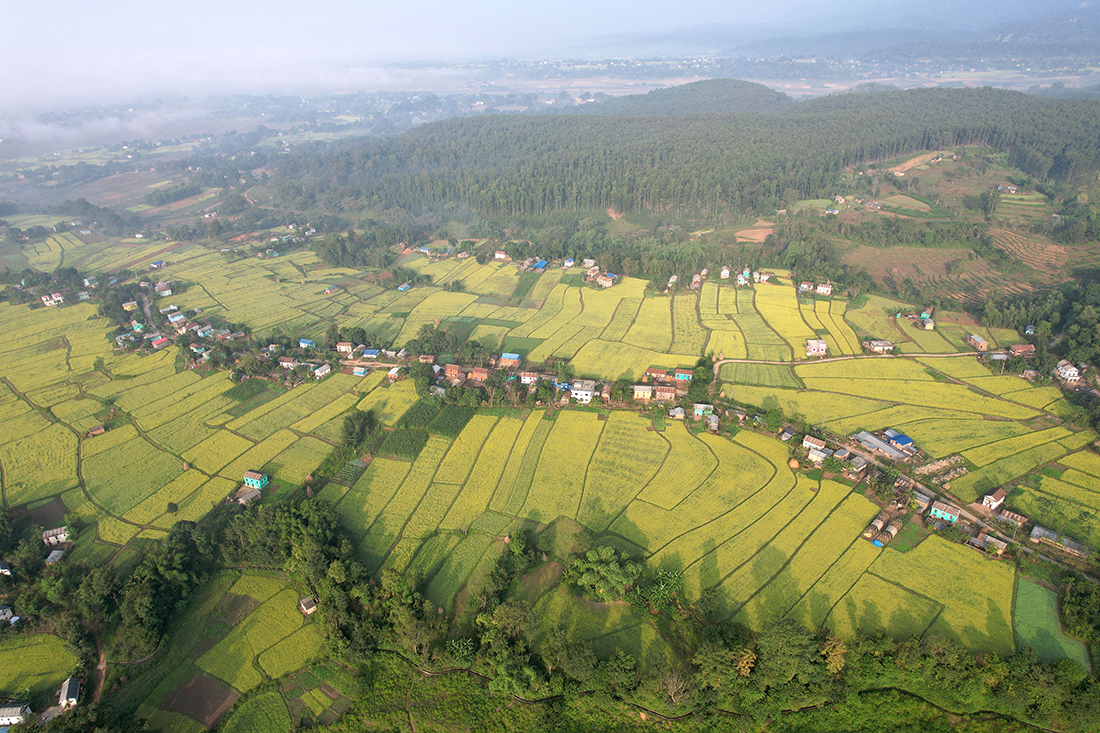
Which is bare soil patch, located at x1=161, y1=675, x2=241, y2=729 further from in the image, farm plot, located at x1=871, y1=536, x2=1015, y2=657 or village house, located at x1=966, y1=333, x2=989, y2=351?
village house, located at x1=966, y1=333, x2=989, y2=351

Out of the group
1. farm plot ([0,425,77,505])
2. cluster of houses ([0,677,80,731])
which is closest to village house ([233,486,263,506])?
cluster of houses ([0,677,80,731])

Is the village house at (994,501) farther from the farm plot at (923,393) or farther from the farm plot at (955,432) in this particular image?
the farm plot at (923,393)

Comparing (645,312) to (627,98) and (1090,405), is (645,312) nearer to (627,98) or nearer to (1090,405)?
(1090,405)

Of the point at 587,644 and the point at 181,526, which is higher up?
the point at 181,526

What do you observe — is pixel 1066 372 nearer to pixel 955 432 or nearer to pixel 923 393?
pixel 923 393

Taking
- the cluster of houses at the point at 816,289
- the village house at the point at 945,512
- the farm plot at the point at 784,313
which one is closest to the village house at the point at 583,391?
the farm plot at the point at 784,313

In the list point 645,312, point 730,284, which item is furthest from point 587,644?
point 730,284
